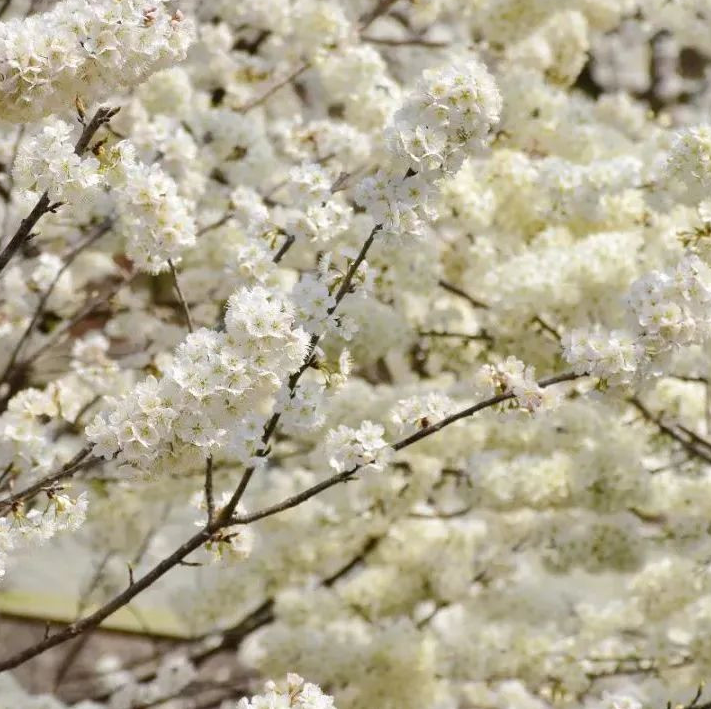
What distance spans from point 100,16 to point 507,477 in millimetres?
2502

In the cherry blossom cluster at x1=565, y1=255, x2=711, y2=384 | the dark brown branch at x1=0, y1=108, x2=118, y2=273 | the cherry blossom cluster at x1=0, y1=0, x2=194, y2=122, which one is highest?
the cherry blossom cluster at x1=0, y1=0, x2=194, y2=122

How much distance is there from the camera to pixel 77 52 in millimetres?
2053

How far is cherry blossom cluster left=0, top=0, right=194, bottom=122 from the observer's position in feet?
6.58

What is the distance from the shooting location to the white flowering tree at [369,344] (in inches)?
89.3

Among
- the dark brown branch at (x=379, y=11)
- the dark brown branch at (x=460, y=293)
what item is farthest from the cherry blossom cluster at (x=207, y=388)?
the dark brown branch at (x=379, y=11)

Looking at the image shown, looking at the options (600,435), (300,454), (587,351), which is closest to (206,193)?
(300,454)

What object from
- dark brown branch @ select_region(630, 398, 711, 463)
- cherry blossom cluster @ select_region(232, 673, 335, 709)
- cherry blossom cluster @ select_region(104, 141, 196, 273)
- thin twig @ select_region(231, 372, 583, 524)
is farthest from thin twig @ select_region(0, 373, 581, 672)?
dark brown branch @ select_region(630, 398, 711, 463)

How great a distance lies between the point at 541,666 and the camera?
462 centimetres

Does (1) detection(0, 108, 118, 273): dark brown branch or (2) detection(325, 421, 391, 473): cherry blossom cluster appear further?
(2) detection(325, 421, 391, 473): cherry blossom cluster

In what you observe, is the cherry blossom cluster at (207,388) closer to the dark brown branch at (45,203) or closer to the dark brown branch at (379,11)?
the dark brown branch at (45,203)

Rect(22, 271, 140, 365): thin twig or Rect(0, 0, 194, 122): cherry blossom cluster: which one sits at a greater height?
Rect(0, 0, 194, 122): cherry blossom cluster

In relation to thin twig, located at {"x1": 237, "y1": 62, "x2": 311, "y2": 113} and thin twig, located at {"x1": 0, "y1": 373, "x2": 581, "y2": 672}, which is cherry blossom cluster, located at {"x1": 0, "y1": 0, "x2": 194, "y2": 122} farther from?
thin twig, located at {"x1": 237, "y1": 62, "x2": 311, "y2": 113}

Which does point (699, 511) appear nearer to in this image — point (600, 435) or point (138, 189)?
point (600, 435)

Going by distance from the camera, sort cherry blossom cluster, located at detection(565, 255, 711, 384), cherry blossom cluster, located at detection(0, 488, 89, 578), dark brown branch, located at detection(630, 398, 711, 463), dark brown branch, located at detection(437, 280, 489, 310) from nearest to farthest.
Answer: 1. cherry blossom cluster, located at detection(0, 488, 89, 578)
2. cherry blossom cluster, located at detection(565, 255, 711, 384)
3. dark brown branch, located at detection(630, 398, 711, 463)
4. dark brown branch, located at detection(437, 280, 489, 310)
